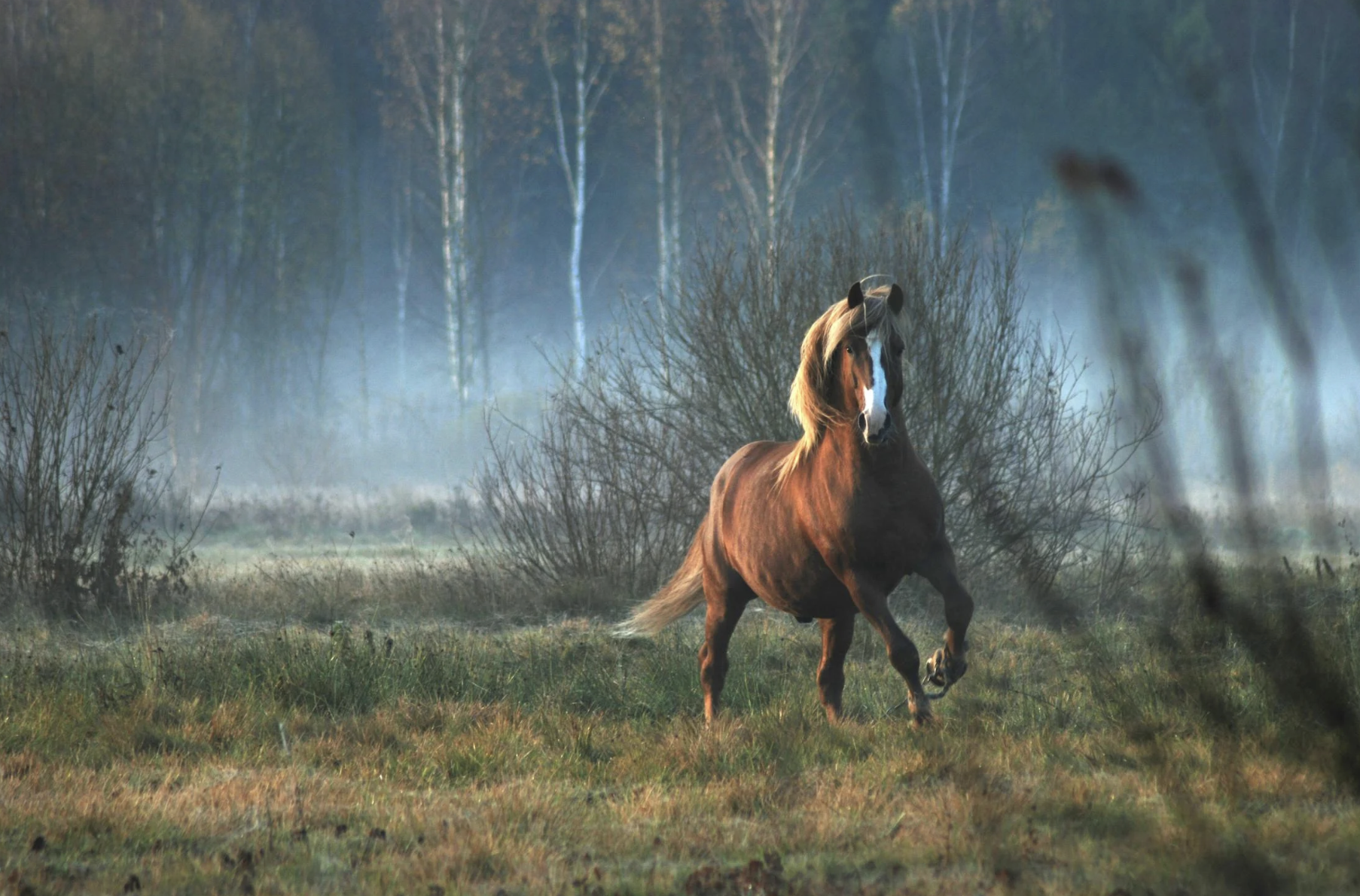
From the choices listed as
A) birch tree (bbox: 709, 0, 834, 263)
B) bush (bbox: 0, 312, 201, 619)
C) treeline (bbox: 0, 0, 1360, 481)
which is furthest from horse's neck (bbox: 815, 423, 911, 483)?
treeline (bbox: 0, 0, 1360, 481)

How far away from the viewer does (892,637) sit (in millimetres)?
5551

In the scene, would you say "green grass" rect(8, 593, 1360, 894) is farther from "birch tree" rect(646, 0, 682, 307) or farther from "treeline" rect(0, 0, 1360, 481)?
"birch tree" rect(646, 0, 682, 307)

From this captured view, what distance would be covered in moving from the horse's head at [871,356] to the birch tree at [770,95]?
16.5 meters

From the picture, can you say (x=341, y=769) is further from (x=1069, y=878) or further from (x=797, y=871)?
(x=1069, y=878)

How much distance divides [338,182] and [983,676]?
32.4m

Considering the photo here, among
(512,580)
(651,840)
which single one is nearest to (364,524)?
(512,580)

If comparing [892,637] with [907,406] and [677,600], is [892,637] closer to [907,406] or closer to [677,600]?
[677,600]

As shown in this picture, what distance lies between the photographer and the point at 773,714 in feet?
20.4

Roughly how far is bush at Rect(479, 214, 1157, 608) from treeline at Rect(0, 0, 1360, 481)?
36.9 ft

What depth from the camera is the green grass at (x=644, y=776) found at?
393 centimetres

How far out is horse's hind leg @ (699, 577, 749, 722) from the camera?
695 cm

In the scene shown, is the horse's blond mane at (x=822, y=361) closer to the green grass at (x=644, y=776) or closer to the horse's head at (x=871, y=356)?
the horse's head at (x=871, y=356)

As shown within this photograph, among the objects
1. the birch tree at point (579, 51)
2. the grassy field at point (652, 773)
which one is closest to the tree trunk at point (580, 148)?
the birch tree at point (579, 51)

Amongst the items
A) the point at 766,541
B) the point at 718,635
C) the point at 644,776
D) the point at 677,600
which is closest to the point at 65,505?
the point at 677,600
